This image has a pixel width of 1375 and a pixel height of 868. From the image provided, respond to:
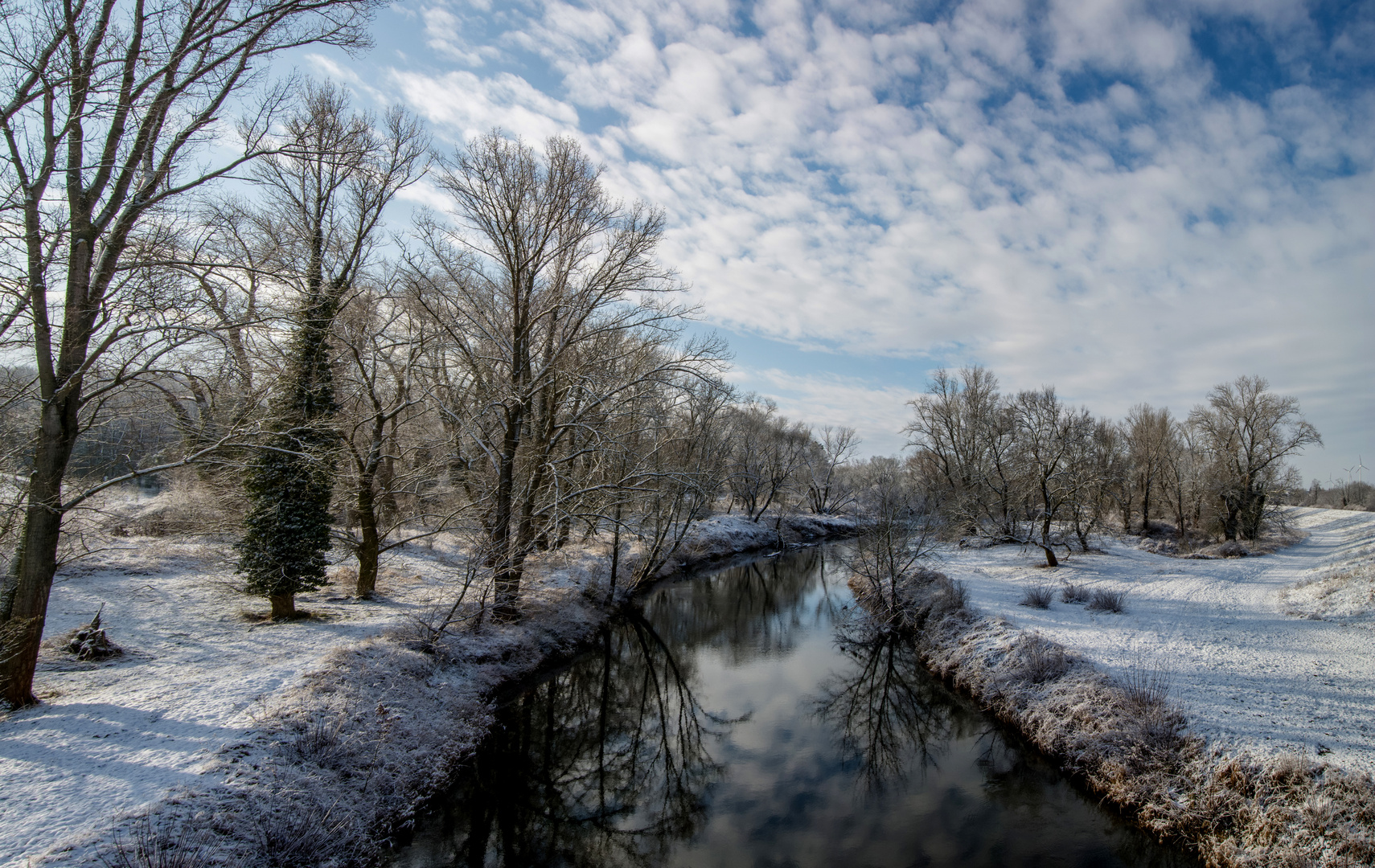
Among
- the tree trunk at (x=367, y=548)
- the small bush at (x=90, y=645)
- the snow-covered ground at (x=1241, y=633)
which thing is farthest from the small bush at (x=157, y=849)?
the snow-covered ground at (x=1241, y=633)

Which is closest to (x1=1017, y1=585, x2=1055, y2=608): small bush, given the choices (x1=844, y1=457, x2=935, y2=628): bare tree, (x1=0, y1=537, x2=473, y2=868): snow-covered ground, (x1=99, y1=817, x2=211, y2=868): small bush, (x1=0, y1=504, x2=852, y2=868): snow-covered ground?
(x1=844, y1=457, x2=935, y2=628): bare tree

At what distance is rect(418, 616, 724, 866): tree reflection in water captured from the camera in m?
7.64

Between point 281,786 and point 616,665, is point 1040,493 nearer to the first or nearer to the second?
point 616,665

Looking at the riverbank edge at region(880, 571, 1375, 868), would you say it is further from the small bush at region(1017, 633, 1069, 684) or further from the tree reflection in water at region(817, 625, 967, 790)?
the tree reflection in water at region(817, 625, 967, 790)

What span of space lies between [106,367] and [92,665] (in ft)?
15.6

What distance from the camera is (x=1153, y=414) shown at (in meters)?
40.7

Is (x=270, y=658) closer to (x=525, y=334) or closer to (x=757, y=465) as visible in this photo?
(x=525, y=334)

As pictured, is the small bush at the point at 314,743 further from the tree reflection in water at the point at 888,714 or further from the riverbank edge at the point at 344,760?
the tree reflection in water at the point at 888,714

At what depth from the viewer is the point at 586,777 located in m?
9.55

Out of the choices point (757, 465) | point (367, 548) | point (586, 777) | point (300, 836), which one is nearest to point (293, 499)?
point (367, 548)

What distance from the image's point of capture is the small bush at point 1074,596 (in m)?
16.2

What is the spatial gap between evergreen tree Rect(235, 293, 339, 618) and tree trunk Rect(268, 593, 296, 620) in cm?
1

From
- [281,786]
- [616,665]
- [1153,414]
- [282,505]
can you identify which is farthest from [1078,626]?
[1153,414]

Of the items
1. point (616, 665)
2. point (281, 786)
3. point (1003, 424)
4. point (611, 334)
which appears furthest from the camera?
point (1003, 424)
